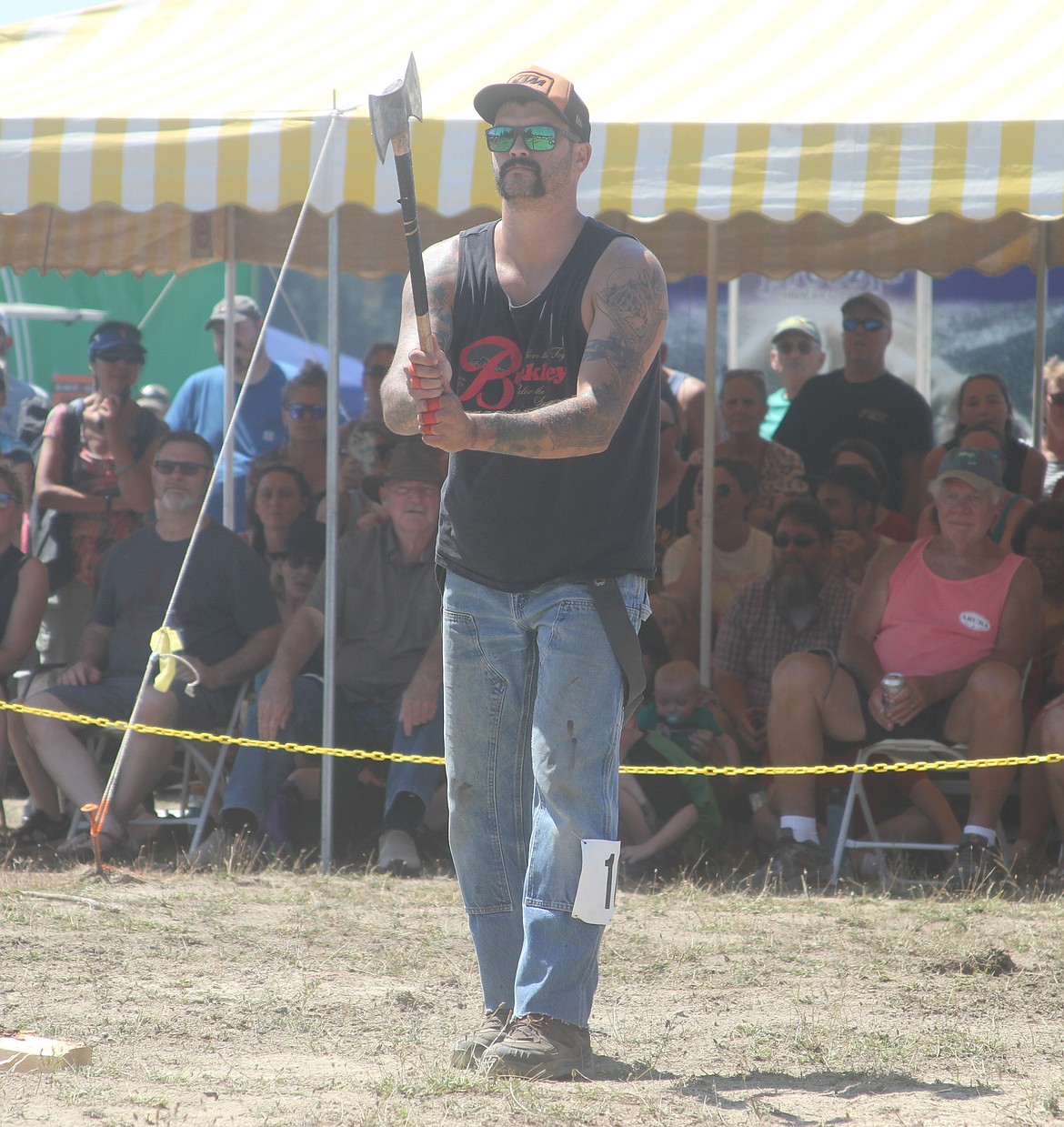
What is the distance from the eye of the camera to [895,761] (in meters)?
5.52

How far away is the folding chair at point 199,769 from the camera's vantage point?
5688mm

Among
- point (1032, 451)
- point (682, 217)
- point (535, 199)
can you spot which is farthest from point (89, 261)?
point (535, 199)

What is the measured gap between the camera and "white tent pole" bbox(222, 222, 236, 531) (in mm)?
7660

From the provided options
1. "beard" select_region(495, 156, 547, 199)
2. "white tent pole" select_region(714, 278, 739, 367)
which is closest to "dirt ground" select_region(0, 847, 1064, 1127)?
"beard" select_region(495, 156, 547, 199)

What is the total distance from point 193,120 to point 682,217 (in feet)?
10.5

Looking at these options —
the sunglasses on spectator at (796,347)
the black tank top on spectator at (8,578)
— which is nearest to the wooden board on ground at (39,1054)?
the black tank top on spectator at (8,578)

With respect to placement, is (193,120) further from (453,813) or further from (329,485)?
(453,813)

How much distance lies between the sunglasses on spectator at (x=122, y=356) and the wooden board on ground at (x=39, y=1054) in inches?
205

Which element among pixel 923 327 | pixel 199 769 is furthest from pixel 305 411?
pixel 923 327

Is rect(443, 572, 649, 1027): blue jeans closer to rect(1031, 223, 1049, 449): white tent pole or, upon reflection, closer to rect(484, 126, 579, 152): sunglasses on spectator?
rect(484, 126, 579, 152): sunglasses on spectator

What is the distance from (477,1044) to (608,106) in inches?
125

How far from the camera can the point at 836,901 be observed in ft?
16.3

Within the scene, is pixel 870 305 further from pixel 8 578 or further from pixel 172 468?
pixel 8 578

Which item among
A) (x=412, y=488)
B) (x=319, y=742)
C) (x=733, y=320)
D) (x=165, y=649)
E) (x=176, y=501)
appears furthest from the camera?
(x=733, y=320)
